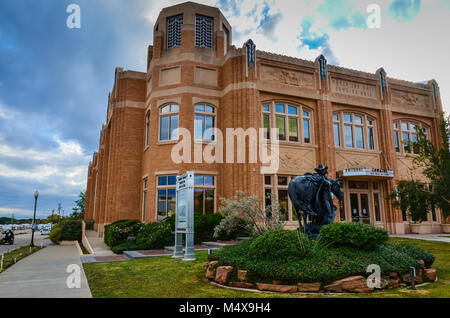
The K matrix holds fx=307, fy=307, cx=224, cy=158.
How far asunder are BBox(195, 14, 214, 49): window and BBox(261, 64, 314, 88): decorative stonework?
446 cm

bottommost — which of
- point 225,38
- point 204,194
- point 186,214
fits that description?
point 186,214

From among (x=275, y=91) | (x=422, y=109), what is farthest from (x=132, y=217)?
(x=422, y=109)

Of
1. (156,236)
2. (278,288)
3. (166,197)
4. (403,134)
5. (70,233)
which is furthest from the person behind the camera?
(70,233)

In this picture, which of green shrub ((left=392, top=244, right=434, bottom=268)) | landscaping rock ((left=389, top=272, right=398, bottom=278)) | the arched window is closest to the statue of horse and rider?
green shrub ((left=392, top=244, right=434, bottom=268))

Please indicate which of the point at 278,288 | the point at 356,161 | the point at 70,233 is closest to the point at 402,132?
the point at 356,161

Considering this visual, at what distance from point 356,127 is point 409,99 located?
588 centimetres

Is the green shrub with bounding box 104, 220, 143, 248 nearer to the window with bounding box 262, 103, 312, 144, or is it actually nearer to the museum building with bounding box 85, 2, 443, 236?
the museum building with bounding box 85, 2, 443, 236

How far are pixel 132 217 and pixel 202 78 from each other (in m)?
10.7

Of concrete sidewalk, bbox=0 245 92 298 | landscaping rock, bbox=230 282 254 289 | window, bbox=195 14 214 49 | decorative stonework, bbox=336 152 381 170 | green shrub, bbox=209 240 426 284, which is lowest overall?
concrete sidewalk, bbox=0 245 92 298

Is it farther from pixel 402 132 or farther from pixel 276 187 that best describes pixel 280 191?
pixel 402 132

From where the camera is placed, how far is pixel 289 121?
2119 centimetres

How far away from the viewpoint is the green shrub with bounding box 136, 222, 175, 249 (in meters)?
15.3

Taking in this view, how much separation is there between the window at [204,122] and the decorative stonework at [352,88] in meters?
9.35

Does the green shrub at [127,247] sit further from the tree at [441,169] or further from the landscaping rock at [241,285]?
the tree at [441,169]
